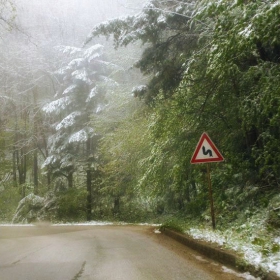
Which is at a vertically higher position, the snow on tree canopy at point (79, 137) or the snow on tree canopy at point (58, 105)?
the snow on tree canopy at point (58, 105)

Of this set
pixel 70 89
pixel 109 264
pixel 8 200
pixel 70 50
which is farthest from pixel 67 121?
pixel 109 264

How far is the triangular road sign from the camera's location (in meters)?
8.56

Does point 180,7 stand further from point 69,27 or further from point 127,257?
point 69,27

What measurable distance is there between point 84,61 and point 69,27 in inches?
183

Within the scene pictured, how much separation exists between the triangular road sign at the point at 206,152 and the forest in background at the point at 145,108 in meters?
0.95

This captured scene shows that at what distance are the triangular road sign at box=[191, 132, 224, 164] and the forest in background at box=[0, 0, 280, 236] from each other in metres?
0.95

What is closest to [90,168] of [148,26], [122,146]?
[122,146]

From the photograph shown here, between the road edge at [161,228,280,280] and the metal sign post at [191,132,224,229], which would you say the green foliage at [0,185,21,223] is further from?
the metal sign post at [191,132,224,229]

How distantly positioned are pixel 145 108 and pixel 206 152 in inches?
358

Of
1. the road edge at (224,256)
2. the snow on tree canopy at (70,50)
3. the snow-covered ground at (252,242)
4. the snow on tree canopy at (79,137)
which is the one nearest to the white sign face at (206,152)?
the snow-covered ground at (252,242)

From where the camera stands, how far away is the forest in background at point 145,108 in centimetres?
757

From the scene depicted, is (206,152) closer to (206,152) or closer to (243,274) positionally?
(206,152)

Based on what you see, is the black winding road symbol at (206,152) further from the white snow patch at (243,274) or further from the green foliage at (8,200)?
the green foliage at (8,200)

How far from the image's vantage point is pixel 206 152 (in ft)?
28.3
